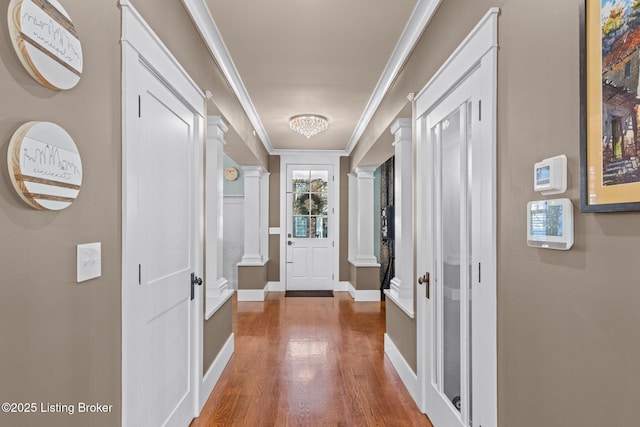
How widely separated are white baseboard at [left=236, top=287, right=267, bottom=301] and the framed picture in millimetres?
5723

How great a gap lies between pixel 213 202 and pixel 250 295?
11.3 feet

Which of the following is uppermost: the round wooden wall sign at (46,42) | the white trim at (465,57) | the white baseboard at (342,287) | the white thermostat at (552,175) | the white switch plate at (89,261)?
the white trim at (465,57)

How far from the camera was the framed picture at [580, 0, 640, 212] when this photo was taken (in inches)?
35.4

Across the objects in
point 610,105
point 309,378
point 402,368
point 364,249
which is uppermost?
point 610,105

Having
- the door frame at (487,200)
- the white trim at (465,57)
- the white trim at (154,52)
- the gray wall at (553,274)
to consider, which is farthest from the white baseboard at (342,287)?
the gray wall at (553,274)

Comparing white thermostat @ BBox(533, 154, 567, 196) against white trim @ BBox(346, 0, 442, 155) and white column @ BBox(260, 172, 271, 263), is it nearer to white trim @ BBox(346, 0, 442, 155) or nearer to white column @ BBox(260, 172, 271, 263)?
white trim @ BBox(346, 0, 442, 155)

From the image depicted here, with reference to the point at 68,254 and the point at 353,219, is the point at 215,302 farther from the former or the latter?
the point at 353,219

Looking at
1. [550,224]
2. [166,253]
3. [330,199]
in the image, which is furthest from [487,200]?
[330,199]

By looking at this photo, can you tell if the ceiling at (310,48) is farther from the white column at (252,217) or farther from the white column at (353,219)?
the white column at (353,219)

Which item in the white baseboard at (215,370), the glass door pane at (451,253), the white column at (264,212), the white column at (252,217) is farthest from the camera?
the white column at (264,212)

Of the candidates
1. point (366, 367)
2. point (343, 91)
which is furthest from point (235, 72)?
point (366, 367)

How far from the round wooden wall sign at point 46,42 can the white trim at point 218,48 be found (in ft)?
3.99

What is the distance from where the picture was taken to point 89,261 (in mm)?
1299

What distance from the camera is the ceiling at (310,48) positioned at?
243 centimetres
